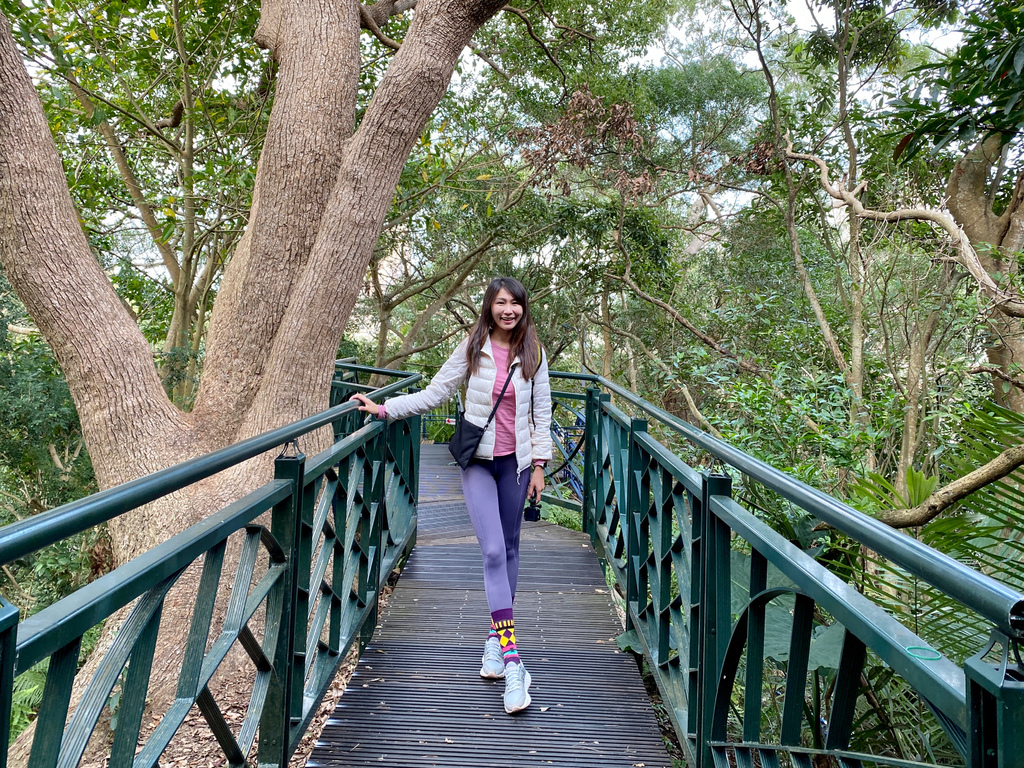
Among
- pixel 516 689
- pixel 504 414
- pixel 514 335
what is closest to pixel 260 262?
pixel 514 335

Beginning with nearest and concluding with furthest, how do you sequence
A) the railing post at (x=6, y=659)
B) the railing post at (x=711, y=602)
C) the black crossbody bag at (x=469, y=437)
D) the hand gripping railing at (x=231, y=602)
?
the railing post at (x=6, y=659), the hand gripping railing at (x=231, y=602), the railing post at (x=711, y=602), the black crossbody bag at (x=469, y=437)

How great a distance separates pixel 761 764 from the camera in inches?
60.8

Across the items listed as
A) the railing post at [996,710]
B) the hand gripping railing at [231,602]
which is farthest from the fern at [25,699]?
the railing post at [996,710]

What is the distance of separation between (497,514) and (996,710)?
219 centimetres

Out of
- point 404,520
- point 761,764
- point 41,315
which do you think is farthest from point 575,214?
point 761,764

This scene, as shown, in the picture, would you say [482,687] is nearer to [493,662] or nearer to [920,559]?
[493,662]

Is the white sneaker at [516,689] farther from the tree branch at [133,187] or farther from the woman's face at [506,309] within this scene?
the tree branch at [133,187]

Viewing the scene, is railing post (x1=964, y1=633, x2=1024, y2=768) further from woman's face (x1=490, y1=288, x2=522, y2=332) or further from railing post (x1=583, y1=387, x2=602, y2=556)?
railing post (x1=583, y1=387, x2=602, y2=556)

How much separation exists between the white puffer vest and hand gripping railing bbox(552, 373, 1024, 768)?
1.42 feet

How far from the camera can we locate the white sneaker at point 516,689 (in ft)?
8.94

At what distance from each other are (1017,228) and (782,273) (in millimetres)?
3649

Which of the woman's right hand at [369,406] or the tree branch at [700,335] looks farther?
the tree branch at [700,335]

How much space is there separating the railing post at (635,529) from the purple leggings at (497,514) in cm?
50

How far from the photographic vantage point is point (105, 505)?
1.17 meters
